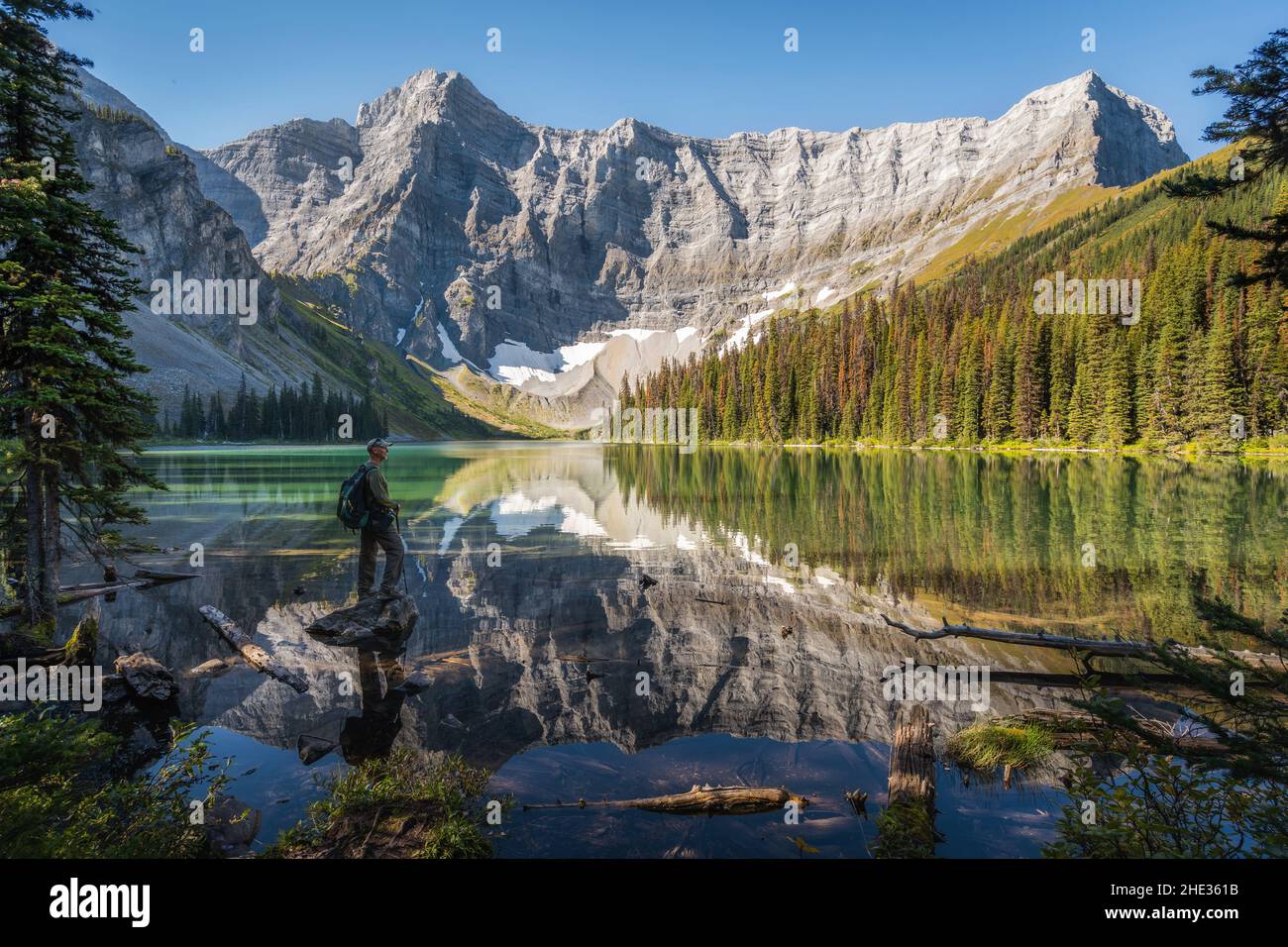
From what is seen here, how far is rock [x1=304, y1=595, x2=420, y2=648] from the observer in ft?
44.2

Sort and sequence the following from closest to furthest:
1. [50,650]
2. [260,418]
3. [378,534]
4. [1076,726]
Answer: [1076,726], [50,650], [378,534], [260,418]

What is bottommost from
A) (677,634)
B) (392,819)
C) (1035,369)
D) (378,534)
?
(677,634)

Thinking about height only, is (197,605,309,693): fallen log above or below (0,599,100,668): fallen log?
below

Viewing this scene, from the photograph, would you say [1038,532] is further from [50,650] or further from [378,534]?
[50,650]

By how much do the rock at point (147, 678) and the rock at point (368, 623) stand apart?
3.08 meters

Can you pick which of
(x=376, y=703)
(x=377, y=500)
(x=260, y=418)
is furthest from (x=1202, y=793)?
(x=260, y=418)

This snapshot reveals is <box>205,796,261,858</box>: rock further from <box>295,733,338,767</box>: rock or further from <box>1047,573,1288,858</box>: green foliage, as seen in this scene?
<box>1047,573,1288,858</box>: green foliage

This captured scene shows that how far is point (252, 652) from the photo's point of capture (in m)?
12.2

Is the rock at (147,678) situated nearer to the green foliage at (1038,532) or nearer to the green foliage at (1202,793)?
the green foliage at (1202,793)

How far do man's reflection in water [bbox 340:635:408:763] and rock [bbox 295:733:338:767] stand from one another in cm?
19

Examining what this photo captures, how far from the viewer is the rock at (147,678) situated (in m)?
10.2

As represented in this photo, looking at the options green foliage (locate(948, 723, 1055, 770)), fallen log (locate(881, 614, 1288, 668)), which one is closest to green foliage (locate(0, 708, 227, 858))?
green foliage (locate(948, 723, 1055, 770))

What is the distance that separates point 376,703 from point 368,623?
13.1 ft
